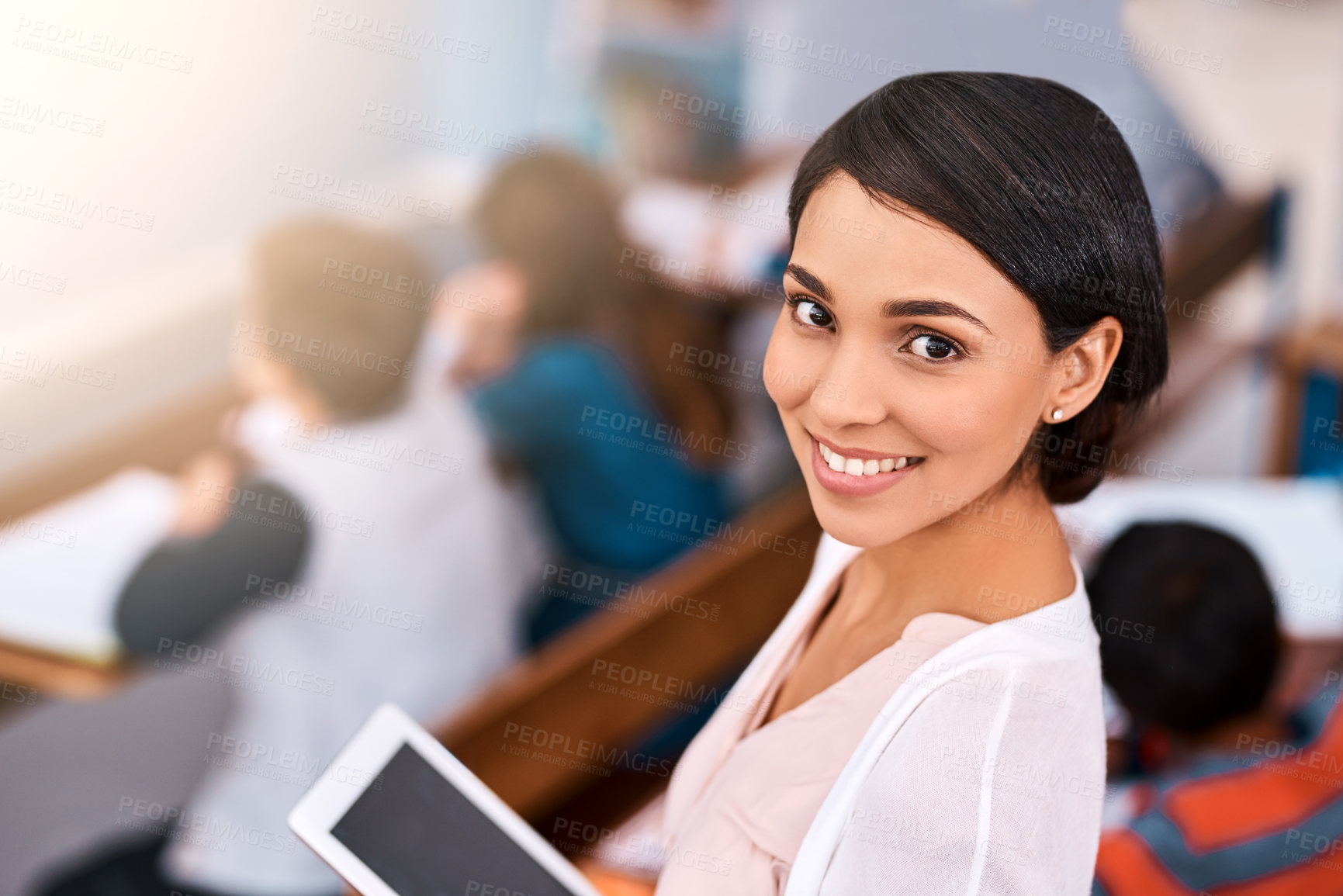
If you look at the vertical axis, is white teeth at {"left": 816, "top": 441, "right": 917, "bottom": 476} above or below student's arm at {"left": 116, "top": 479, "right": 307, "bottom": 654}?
above

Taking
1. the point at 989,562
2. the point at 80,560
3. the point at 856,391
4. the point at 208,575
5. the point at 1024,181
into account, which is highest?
the point at 1024,181

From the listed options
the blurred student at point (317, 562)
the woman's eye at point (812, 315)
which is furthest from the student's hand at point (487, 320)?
the woman's eye at point (812, 315)

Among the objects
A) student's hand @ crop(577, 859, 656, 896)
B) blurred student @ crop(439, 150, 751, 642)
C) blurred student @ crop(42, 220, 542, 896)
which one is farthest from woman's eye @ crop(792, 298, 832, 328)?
blurred student @ crop(439, 150, 751, 642)

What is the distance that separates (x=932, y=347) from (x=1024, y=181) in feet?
0.33

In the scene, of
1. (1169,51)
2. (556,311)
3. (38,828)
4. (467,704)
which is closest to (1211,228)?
(1169,51)

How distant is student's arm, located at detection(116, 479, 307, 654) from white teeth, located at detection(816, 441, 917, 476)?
3.68 feet

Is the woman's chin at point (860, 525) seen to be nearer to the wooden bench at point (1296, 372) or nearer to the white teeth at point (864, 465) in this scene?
the white teeth at point (864, 465)

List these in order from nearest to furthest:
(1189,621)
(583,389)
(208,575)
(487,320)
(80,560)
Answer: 1. (1189,621)
2. (208,575)
3. (80,560)
4. (583,389)
5. (487,320)

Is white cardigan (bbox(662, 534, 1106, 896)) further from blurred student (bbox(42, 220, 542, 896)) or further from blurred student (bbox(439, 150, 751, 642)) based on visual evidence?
blurred student (bbox(439, 150, 751, 642))

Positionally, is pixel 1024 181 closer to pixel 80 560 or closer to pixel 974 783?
pixel 974 783

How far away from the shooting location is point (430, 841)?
741 millimetres

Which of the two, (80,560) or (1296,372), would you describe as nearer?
(80,560)

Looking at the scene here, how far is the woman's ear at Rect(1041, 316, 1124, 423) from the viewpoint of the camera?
0.62 metres

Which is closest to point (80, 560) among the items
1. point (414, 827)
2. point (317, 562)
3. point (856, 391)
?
point (317, 562)
